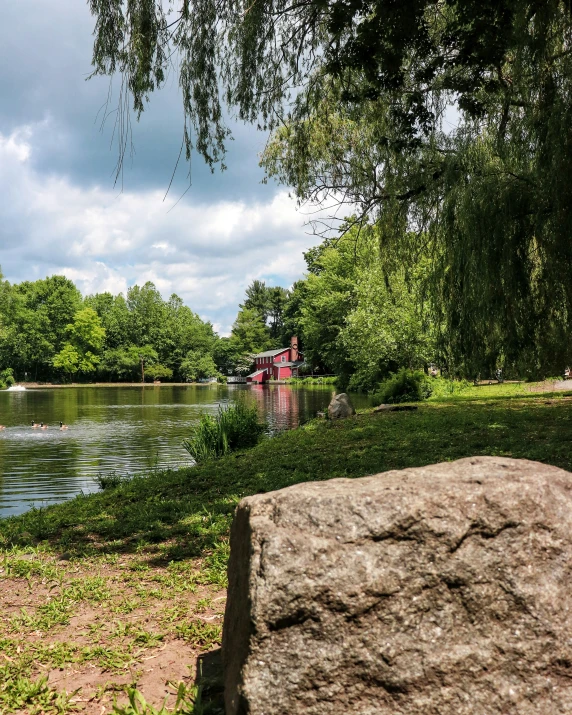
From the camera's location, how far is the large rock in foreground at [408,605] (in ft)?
6.89

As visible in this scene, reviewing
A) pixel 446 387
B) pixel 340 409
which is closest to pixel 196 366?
pixel 446 387

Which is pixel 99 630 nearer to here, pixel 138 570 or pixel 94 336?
pixel 138 570

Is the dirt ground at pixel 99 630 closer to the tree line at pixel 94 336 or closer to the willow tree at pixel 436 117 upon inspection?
the willow tree at pixel 436 117

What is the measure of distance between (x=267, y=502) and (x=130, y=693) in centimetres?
131

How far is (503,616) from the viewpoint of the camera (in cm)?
220

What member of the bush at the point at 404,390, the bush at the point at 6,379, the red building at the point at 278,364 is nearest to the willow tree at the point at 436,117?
the bush at the point at 404,390

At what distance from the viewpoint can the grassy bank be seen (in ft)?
10.2

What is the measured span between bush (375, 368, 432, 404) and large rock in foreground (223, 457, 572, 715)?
1945 centimetres

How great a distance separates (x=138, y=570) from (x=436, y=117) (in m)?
8.40

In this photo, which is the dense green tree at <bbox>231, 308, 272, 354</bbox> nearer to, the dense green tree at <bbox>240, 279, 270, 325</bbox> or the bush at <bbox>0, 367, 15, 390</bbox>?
the dense green tree at <bbox>240, 279, 270, 325</bbox>

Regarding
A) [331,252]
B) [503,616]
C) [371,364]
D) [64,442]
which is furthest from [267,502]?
[331,252]

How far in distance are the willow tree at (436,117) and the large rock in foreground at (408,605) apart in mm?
5398

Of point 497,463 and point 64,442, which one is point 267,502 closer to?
point 497,463

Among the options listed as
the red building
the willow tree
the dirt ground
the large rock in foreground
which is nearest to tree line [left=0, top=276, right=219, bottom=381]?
the red building
